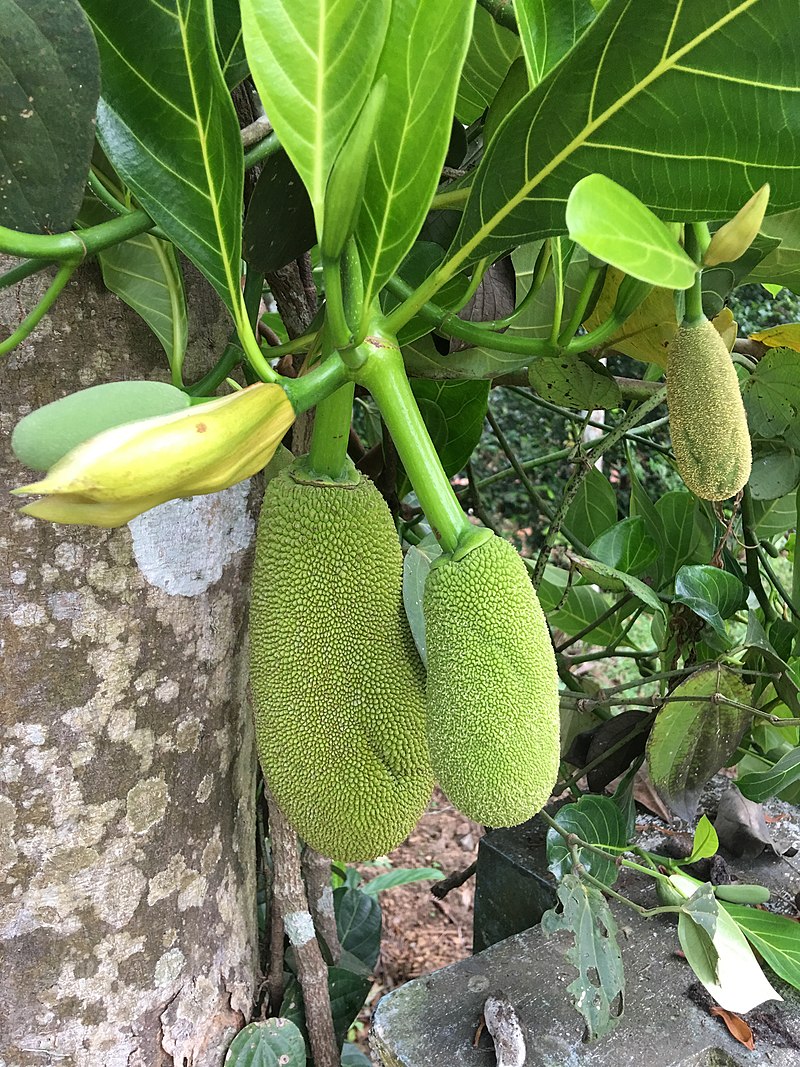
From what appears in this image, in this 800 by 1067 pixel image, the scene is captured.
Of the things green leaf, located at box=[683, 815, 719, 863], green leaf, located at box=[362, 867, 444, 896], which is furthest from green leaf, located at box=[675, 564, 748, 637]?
green leaf, located at box=[362, 867, 444, 896]

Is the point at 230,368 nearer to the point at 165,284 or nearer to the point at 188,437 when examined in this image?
the point at 165,284

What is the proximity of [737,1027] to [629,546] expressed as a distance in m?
0.43

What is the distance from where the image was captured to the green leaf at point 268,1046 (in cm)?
56

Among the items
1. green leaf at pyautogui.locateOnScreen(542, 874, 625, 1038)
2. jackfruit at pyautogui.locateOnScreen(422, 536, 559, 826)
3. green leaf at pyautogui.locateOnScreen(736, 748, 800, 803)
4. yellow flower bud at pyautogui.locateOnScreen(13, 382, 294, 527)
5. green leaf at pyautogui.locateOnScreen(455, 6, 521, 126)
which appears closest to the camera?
yellow flower bud at pyautogui.locateOnScreen(13, 382, 294, 527)

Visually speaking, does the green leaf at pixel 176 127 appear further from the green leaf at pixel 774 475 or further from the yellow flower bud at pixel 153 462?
the green leaf at pixel 774 475

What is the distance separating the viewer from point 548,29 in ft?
1.13

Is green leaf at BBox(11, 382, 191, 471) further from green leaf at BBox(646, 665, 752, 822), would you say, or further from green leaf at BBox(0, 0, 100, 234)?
green leaf at BBox(646, 665, 752, 822)

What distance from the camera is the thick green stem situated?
0.40m

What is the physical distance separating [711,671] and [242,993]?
18.3 inches

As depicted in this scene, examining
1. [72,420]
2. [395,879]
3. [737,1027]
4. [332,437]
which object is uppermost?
[72,420]

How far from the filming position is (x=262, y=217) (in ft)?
1.41

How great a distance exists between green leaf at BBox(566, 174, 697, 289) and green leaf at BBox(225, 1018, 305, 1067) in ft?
1.88

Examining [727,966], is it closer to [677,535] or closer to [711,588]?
[711,588]

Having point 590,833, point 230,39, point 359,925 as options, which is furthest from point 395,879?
point 230,39
